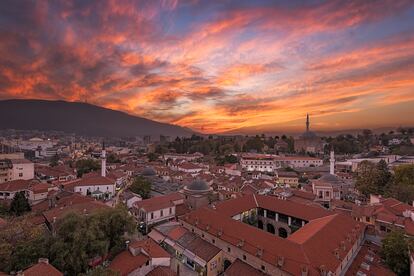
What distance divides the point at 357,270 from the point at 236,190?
2554 cm

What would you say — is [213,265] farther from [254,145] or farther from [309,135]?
[309,135]

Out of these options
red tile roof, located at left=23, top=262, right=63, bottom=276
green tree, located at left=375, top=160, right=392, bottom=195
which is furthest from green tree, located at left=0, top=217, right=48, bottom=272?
green tree, located at left=375, top=160, right=392, bottom=195

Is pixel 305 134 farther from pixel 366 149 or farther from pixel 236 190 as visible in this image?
pixel 236 190

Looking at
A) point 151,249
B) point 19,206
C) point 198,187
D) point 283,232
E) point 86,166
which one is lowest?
point 283,232

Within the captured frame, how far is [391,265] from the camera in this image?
19.5 metres

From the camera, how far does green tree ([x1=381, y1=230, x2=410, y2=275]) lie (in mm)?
18875

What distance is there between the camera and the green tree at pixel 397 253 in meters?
18.9

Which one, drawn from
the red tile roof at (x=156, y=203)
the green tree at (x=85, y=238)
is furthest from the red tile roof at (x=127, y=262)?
the red tile roof at (x=156, y=203)

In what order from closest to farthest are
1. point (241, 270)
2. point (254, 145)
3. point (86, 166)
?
point (241, 270)
point (86, 166)
point (254, 145)

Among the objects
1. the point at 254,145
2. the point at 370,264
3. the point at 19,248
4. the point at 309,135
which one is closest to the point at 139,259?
the point at 19,248

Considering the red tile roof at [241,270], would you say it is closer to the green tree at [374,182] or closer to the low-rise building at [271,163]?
the green tree at [374,182]

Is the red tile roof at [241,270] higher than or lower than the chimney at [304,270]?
lower

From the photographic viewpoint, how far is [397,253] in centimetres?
1912

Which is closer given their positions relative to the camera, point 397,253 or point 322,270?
point 322,270
